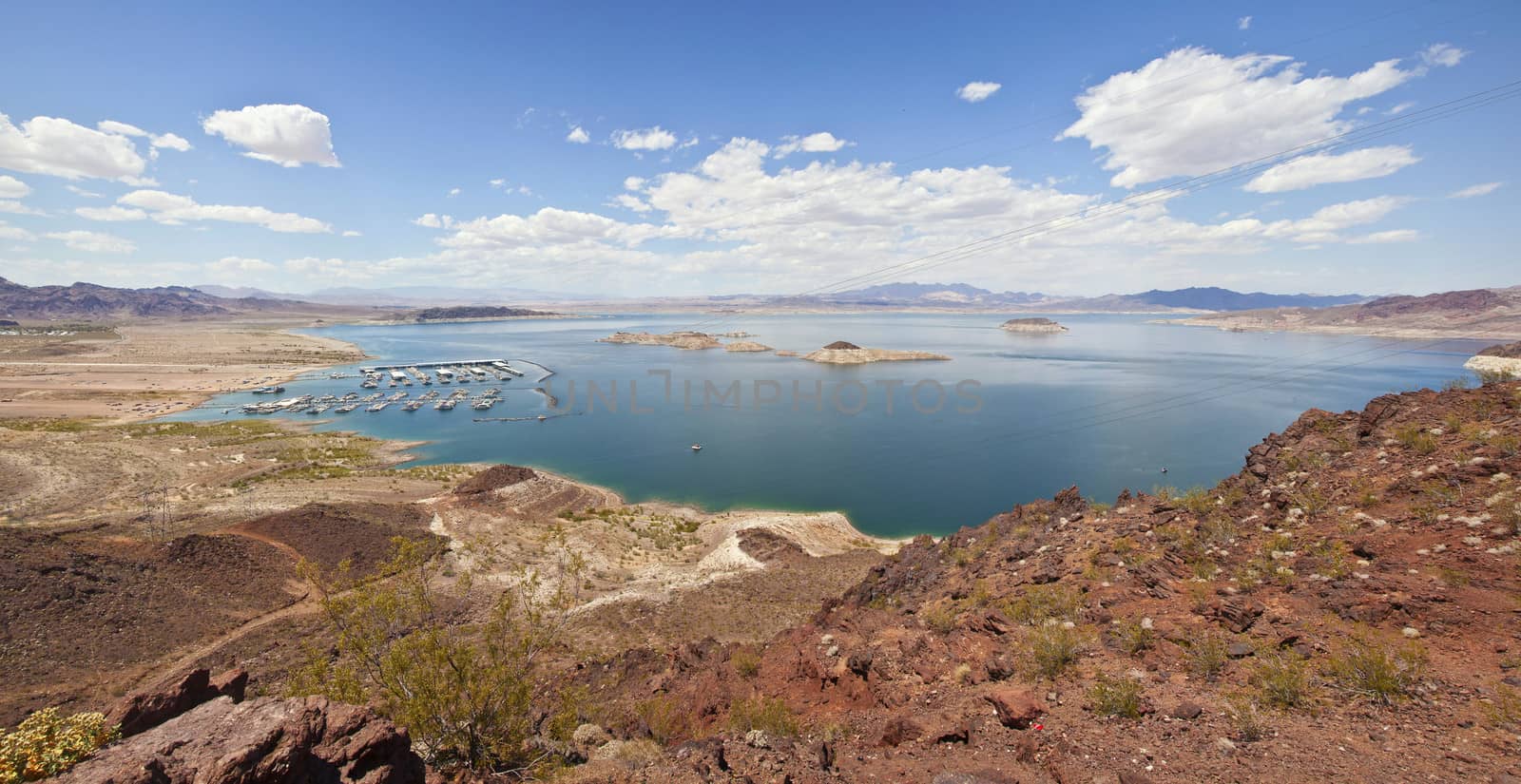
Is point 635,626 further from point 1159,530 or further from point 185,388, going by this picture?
point 185,388

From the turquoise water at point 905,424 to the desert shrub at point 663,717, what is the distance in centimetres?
1995

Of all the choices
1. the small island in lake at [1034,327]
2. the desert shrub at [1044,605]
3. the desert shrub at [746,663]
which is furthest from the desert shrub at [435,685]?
the small island in lake at [1034,327]

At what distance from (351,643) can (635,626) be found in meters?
10.0

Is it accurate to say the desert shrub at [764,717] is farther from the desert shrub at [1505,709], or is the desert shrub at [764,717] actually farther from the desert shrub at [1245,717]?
the desert shrub at [1505,709]

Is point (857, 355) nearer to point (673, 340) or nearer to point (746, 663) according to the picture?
point (673, 340)

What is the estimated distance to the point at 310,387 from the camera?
70062 millimetres

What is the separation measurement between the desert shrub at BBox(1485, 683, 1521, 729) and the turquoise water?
23857 mm

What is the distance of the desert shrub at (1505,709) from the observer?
213 inches

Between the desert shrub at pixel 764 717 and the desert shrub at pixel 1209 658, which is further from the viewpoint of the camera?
the desert shrub at pixel 764 717

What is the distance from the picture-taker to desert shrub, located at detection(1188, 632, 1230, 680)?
745cm

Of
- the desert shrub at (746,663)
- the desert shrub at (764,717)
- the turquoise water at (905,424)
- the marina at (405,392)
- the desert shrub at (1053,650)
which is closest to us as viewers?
the desert shrub at (1053,650)

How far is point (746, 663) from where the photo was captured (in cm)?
1178

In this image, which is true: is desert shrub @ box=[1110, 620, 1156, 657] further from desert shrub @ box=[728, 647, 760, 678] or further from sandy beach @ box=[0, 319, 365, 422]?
sandy beach @ box=[0, 319, 365, 422]

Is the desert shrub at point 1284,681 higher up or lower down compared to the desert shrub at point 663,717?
higher up
